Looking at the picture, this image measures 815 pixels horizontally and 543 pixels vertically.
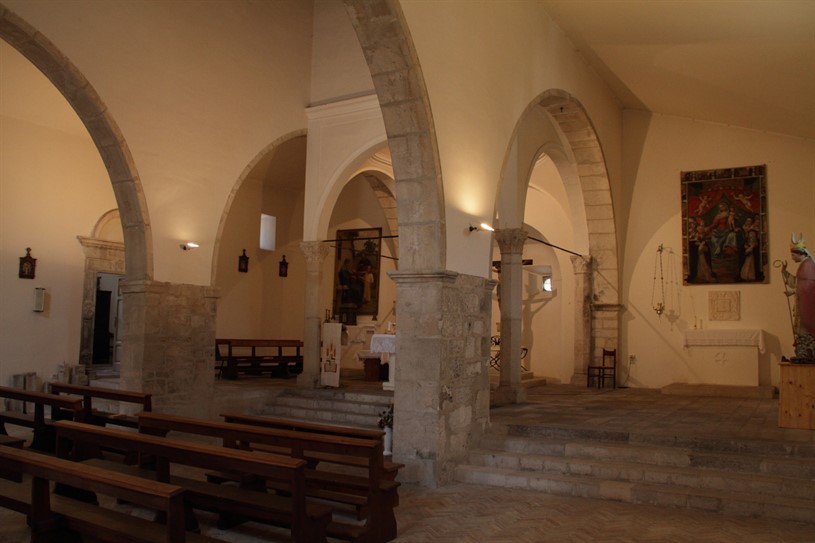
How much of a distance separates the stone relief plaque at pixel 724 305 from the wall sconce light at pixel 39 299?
1183 cm

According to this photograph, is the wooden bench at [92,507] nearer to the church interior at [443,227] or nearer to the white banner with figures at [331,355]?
the church interior at [443,227]

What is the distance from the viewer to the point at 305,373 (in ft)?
35.3

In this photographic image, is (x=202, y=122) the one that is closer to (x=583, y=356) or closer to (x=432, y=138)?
(x=432, y=138)

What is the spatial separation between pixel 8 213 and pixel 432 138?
25.6 ft

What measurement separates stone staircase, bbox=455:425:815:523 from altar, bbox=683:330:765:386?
19.3 feet

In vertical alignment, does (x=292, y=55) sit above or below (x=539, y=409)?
above

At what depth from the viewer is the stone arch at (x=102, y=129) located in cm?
692

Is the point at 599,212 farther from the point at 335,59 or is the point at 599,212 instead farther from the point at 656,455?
the point at 656,455

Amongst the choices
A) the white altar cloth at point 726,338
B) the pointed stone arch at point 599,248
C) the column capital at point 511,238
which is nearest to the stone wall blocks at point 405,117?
the column capital at point 511,238

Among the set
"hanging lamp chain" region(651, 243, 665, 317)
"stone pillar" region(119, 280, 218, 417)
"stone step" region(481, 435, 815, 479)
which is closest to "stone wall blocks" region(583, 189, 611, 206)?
"hanging lamp chain" region(651, 243, 665, 317)

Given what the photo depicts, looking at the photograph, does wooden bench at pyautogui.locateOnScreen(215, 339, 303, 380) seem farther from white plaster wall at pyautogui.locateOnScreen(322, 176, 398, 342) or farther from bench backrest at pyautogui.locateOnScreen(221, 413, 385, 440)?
bench backrest at pyautogui.locateOnScreen(221, 413, 385, 440)

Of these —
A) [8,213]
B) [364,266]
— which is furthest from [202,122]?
[364,266]

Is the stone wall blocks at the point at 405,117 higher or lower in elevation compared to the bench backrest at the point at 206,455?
higher

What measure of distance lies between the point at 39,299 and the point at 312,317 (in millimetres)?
4478
